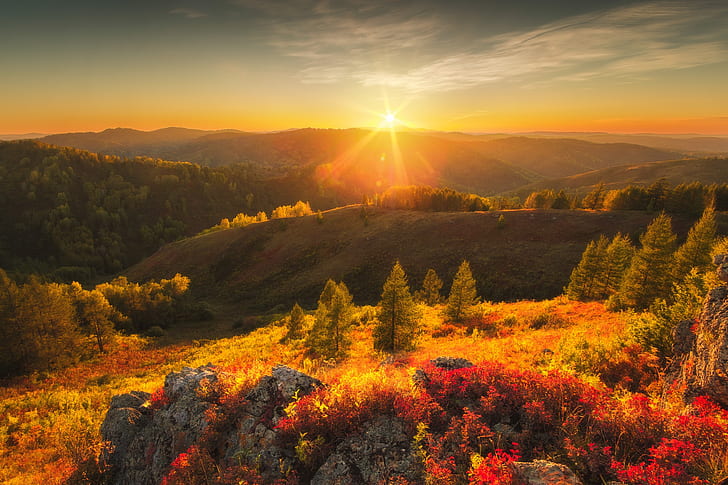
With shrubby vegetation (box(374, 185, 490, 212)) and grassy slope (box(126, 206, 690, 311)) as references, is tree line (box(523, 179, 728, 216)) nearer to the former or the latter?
grassy slope (box(126, 206, 690, 311))

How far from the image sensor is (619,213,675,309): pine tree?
75.2 ft

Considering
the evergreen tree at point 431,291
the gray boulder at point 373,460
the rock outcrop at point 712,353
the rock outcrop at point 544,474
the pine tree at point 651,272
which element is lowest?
the evergreen tree at point 431,291

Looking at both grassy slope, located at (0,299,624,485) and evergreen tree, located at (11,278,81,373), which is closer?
grassy slope, located at (0,299,624,485)

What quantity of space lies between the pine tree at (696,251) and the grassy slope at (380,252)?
72.1 feet

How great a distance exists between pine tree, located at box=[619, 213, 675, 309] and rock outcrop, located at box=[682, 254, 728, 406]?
2039cm

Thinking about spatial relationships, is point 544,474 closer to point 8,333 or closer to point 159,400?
point 159,400

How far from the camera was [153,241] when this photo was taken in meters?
147

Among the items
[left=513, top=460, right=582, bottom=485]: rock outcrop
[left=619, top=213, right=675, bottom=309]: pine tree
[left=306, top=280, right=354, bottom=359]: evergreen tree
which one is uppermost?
[left=513, top=460, right=582, bottom=485]: rock outcrop

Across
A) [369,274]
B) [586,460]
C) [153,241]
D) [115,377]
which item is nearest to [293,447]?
[586,460]

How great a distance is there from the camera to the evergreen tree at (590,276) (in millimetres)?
31453

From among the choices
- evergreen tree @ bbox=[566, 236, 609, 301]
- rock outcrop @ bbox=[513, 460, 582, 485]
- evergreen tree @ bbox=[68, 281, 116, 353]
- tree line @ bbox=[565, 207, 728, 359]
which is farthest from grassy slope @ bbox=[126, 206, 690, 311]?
rock outcrop @ bbox=[513, 460, 582, 485]

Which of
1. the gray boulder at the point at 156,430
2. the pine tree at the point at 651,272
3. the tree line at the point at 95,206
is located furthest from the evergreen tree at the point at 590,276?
the tree line at the point at 95,206

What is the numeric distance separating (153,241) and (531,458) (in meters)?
179

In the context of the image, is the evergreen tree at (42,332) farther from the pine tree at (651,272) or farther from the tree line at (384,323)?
the pine tree at (651,272)
